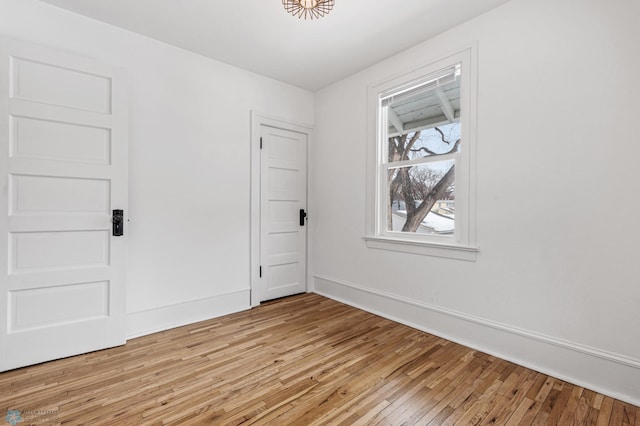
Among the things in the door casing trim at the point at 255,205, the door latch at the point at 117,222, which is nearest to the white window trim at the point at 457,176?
the door casing trim at the point at 255,205

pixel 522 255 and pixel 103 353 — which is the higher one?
pixel 522 255

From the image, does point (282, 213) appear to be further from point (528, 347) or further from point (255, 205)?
point (528, 347)

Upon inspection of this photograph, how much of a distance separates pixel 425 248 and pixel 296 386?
164 centimetres

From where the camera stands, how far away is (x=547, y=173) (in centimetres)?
209

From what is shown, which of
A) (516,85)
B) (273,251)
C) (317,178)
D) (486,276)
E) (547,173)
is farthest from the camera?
(317,178)

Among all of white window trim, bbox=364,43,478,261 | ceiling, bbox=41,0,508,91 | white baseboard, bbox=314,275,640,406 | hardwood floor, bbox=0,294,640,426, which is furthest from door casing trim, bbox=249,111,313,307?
white baseboard, bbox=314,275,640,406

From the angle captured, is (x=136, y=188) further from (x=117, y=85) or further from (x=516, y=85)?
(x=516, y=85)

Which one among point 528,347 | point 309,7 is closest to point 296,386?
point 528,347

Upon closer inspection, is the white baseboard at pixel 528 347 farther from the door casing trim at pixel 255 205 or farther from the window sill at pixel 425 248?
the door casing trim at pixel 255 205

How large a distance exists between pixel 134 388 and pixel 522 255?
9.23ft

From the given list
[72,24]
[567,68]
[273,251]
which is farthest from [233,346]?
[567,68]

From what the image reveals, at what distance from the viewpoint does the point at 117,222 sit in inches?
97.3

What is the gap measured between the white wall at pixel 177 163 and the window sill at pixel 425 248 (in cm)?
150

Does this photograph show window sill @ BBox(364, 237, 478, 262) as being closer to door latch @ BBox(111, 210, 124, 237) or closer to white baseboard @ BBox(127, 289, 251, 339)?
white baseboard @ BBox(127, 289, 251, 339)
